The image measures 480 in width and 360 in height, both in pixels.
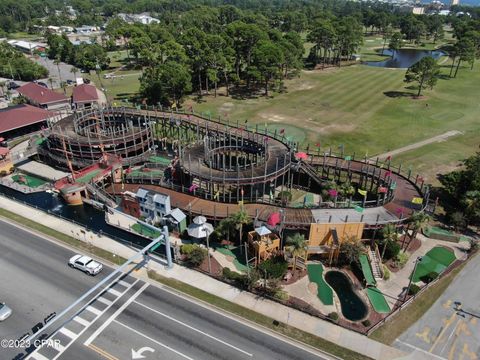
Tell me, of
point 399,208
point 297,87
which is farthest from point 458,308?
point 297,87

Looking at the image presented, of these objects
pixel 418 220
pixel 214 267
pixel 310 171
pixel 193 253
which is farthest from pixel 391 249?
pixel 193 253

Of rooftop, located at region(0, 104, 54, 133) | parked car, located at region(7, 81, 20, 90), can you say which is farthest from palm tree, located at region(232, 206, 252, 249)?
parked car, located at region(7, 81, 20, 90)

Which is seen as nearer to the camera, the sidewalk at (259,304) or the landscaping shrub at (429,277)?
the sidewalk at (259,304)

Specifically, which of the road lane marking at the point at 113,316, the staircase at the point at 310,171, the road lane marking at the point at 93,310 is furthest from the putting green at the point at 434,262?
the road lane marking at the point at 93,310

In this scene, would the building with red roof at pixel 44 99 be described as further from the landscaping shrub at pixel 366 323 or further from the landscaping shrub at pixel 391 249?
the landscaping shrub at pixel 366 323

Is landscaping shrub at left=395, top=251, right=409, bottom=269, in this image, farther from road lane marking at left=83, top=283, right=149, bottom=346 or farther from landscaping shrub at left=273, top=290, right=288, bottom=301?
road lane marking at left=83, top=283, right=149, bottom=346

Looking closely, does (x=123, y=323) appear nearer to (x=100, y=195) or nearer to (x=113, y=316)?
(x=113, y=316)

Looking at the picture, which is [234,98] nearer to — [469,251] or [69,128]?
[69,128]
